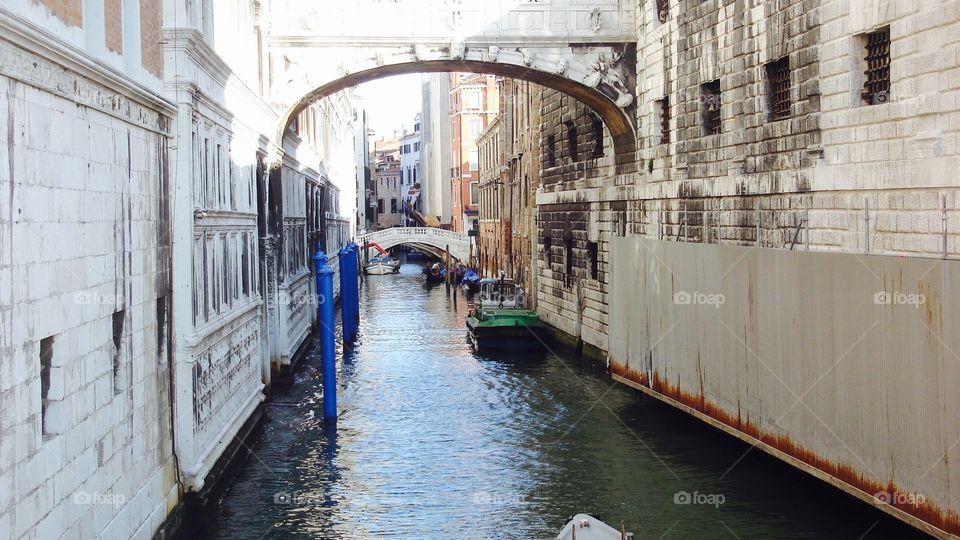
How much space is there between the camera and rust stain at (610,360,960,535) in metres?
8.78

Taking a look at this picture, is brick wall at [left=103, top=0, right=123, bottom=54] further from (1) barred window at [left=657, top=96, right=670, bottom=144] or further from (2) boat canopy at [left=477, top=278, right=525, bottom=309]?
(2) boat canopy at [left=477, top=278, right=525, bottom=309]

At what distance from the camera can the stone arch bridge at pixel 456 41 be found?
787 inches

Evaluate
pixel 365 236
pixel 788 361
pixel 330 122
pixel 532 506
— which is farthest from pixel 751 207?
pixel 365 236

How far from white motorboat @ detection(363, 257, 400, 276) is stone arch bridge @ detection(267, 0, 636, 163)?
37974 mm

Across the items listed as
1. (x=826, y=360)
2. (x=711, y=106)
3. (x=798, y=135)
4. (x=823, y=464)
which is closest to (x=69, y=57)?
(x=826, y=360)

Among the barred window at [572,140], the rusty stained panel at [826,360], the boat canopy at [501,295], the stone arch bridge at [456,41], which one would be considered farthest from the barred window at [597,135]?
the rusty stained panel at [826,360]

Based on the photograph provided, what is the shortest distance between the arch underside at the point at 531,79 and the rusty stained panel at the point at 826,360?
5400 millimetres

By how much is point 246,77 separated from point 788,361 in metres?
9.58

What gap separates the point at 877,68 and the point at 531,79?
33.3ft

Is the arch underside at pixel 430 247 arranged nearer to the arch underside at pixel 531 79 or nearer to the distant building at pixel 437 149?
the distant building at pixel 437 149

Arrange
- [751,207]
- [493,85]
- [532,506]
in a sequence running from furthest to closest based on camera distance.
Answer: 1. [493,85]
2. [751,207]
3. [532,506]

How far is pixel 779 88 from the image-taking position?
14492 millimetres

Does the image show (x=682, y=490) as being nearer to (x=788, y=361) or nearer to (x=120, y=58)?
(x=788, y=361)

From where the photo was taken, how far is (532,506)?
1255cm
